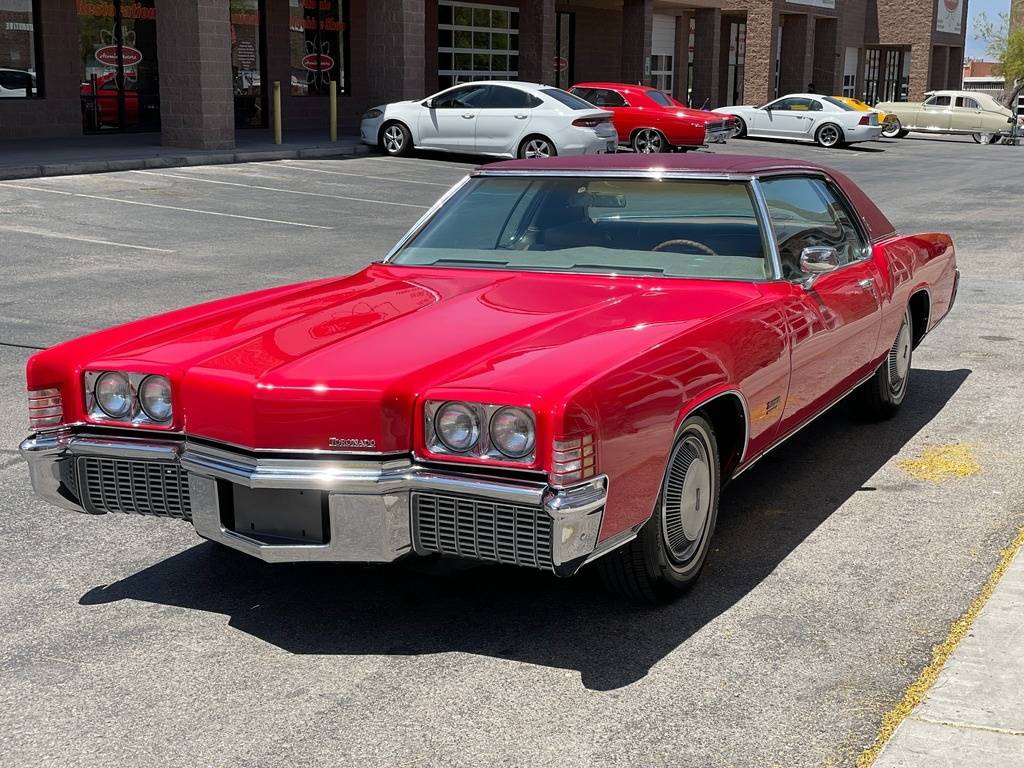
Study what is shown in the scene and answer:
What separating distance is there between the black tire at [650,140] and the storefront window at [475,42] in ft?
26.8

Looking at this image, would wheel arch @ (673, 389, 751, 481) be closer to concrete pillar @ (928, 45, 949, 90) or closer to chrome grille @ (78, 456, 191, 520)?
chrome grille @ (78, 456, 191, 520)

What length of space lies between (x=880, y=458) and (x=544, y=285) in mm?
2107

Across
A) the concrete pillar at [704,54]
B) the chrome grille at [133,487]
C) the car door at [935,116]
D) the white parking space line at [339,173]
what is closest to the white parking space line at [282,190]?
the white parking space line at [339,173]

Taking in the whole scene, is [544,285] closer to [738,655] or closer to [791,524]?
[791,524]

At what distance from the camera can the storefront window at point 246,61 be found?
1131 inches

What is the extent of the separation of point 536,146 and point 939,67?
45.9 meters

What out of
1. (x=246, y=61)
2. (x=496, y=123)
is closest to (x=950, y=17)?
(x=246, y=61)

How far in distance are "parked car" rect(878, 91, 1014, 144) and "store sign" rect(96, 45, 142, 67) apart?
23.8 m

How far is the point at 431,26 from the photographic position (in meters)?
34.1

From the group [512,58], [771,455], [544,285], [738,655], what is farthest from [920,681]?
[512,58]

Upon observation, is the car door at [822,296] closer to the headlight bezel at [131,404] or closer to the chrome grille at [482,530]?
the chrome grille at [482,530]

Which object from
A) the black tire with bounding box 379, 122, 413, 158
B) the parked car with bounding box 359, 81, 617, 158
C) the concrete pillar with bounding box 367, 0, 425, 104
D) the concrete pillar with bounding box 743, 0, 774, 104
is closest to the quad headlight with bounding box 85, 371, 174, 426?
the parked car with bounding box 359, 81, 617, 158

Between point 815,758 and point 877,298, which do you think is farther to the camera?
point 877,298

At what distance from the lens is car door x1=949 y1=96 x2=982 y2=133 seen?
133ft
